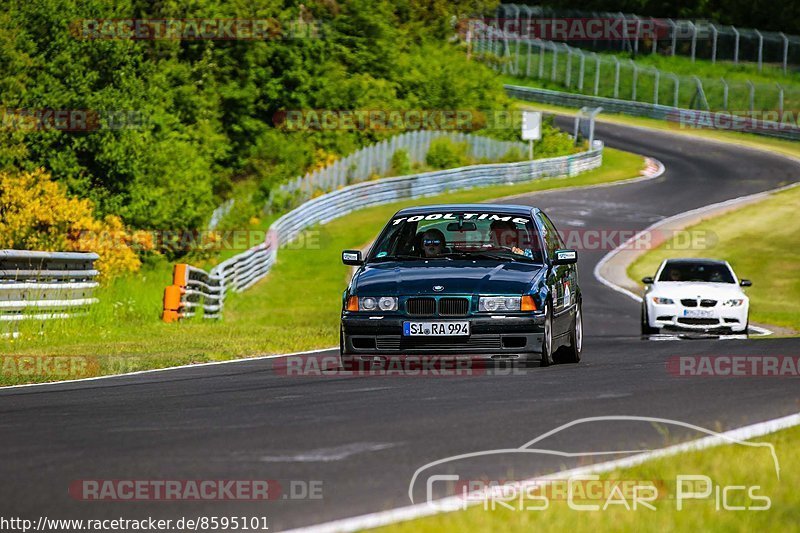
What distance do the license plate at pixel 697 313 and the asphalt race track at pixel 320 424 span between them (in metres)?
6.63

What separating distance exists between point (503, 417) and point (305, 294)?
77.9 feet

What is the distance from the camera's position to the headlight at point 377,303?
39.9 ft

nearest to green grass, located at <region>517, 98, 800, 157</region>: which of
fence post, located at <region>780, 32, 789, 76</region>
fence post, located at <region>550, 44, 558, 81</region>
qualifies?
fence post, located at <region>550, 44, 558, 81</region>

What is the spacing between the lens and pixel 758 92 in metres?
73.4

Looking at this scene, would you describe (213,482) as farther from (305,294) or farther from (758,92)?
(758,92)

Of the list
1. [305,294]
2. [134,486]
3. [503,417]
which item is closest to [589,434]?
[503,417]

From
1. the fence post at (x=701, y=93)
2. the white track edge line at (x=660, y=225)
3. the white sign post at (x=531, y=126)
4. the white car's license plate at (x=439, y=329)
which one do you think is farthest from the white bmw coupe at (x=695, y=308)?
the fence post at (x=701, y=93)

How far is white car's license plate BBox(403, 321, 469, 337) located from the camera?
12.0 meters

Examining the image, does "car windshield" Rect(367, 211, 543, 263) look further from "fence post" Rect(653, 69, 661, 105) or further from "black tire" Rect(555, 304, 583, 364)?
"fence post" Rect(653, 69, 661, 105)

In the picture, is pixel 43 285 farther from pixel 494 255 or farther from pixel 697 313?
pixel 697 313


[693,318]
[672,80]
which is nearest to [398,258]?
[693,318]

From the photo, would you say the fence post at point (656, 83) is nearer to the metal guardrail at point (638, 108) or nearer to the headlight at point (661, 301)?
the metal guardrail at point (638, 108)

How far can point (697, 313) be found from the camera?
21.2 meters

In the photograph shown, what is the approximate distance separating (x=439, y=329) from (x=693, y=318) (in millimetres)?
10099
